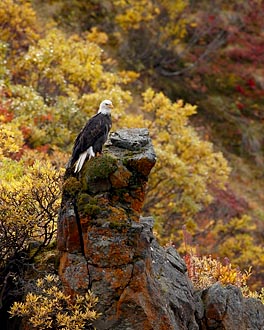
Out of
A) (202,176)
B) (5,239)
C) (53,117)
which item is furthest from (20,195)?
(202,176)

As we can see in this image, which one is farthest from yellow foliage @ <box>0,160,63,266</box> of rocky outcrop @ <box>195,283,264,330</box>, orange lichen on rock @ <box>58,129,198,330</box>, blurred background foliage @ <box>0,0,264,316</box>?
rocky outcrop @ <box>195,283,264,330</box>

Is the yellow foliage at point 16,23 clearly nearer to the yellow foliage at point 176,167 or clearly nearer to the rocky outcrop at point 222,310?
the yellow foliage at point 176,167

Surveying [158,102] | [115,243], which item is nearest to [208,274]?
[115,243]

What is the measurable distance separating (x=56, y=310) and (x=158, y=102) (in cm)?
1792

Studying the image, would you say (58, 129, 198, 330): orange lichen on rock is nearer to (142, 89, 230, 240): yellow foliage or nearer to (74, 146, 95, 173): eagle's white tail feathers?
(74, 146, 95, 173): eagle's white tail feathers

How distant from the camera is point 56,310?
10.6 m

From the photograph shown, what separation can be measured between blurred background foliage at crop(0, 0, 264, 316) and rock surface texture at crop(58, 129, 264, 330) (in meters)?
1.31

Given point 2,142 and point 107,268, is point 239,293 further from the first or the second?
point 2,142

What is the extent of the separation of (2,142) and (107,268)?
5010 mm

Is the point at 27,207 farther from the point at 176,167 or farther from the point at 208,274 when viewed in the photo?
the point at 176,167

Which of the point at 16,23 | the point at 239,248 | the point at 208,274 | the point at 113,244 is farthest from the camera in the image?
the point at 16,23

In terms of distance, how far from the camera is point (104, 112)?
1278 centimetres

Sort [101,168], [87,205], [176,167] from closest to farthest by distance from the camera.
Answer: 1. [87,205]
2. [101,168]
3. [176,167]

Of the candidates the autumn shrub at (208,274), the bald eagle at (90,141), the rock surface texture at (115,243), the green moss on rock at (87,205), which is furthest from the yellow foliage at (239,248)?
the green moss on rock at (87,205)
